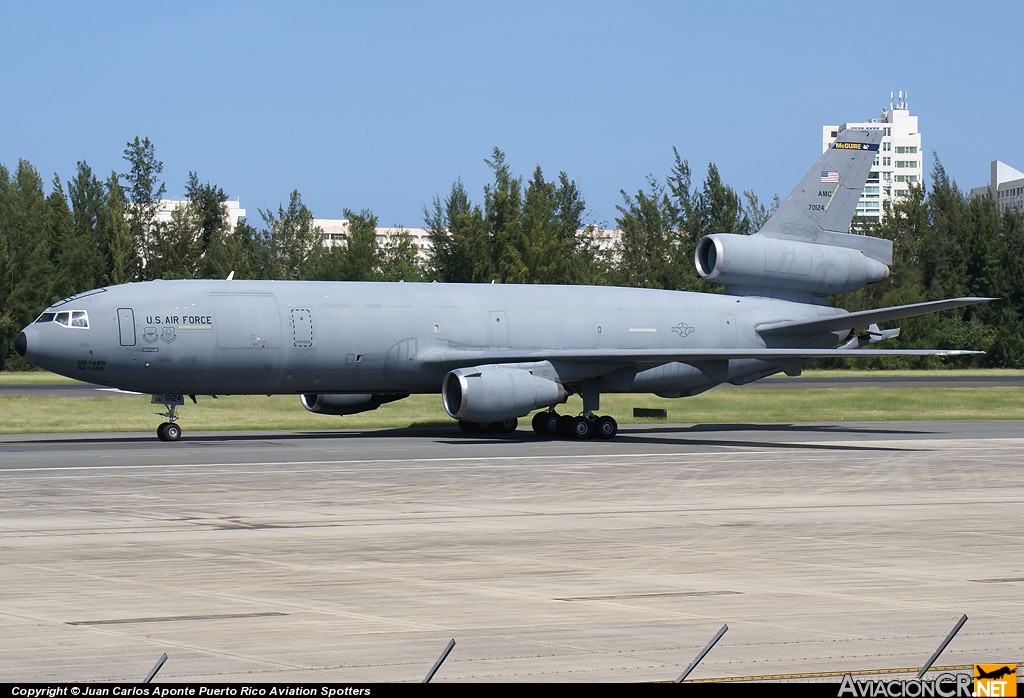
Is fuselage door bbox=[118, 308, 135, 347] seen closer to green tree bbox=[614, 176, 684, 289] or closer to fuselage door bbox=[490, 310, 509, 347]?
fuselage door bbox=[490, 310, 509, 347]

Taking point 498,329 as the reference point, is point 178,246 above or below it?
above

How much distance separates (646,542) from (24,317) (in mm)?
85547

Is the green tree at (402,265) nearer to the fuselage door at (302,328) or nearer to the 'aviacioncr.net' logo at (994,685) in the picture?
the fuselage door at (302,328)

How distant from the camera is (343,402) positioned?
41219 millimetres

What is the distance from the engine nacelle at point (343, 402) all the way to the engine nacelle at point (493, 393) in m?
4.14

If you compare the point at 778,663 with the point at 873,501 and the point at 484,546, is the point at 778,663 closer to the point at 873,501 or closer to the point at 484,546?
the point at 484,546

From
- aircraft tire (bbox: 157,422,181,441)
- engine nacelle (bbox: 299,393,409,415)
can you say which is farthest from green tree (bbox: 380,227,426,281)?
aircraft tire (bbox: 157,422,181,441)

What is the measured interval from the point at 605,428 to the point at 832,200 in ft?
39.6

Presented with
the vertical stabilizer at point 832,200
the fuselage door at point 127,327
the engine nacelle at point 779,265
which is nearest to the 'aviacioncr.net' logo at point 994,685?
the fuselage door at point 127,327

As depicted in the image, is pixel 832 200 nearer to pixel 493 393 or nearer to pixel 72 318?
pixel 493 393

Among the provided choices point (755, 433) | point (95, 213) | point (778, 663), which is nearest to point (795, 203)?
point (755, 433)

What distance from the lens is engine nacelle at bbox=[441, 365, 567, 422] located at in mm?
36344

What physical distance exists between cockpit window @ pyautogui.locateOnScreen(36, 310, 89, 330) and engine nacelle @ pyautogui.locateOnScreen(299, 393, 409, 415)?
7.87 meters

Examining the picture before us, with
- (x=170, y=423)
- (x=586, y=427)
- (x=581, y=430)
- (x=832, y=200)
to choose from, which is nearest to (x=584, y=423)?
(x=586, y=427)
